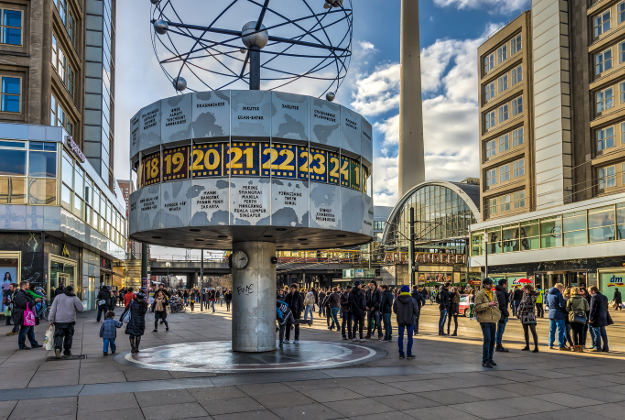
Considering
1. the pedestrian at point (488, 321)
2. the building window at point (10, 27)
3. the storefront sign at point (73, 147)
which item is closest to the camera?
the pedestrian at point (488, 321)

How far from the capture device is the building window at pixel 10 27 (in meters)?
28.8

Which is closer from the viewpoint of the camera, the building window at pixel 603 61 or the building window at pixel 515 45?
the building window at pixel 603 61

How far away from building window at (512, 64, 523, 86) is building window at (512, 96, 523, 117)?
1663 millimetres

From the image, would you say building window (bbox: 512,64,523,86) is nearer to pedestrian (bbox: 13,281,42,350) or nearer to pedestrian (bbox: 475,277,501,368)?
pedestrian (bbox: 475,277,501,368)

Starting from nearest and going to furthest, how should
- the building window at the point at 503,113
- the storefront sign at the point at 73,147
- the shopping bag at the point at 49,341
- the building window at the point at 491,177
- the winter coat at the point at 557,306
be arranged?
the shopping bag at the point at 49,341 < the winter coat at the point at 557,306 < the storefront sign at the point at 73,147 < the building window at the point at 503,113 < the building window at the point at 491,177

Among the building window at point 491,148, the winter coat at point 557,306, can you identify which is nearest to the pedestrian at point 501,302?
the winter coat at point 557,306

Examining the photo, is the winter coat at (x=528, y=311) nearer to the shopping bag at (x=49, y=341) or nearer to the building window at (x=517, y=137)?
the shopping bag at (x=49, y=341)

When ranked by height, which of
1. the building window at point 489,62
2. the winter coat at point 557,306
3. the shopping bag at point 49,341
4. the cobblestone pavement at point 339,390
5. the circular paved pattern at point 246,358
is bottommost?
the circular paved pattern at point 246,358

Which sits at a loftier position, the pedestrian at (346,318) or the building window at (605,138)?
the building window at (605,138)

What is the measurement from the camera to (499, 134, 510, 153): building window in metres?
Result: 53.5

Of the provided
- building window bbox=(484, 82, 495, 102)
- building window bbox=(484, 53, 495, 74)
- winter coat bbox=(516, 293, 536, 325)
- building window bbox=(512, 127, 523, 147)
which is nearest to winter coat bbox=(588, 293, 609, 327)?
winter coat bbox=(516, 293, 536, 325)

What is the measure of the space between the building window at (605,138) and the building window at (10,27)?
1585 inches

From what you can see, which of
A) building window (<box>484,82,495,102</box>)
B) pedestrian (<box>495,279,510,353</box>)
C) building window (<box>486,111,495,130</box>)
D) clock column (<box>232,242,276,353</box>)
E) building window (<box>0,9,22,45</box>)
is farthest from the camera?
building window (<box>484,82,495,102</box>)

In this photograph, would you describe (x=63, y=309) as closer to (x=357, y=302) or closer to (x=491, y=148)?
(x=357, y=302)
